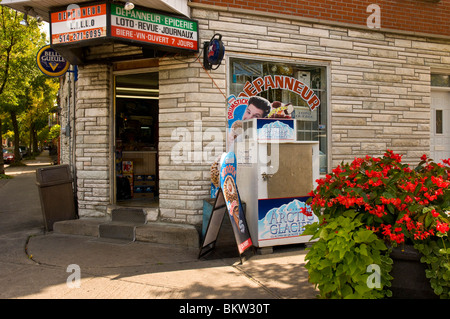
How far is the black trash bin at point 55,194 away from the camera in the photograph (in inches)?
269

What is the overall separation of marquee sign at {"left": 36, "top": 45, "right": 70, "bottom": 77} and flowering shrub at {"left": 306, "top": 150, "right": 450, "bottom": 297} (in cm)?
655

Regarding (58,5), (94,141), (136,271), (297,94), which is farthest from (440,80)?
(58,5)

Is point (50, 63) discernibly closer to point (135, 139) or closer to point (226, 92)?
point (135, 139)

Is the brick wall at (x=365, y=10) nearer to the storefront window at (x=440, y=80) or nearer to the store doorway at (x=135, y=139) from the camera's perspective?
the storefront window at (x=440, y=80)

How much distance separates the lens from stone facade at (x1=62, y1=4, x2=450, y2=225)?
20.2 feet

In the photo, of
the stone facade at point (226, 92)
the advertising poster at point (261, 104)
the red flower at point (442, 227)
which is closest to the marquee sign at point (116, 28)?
the stone facade at point (226, 92)

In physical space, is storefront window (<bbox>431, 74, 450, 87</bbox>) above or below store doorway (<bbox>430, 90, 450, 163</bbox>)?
above

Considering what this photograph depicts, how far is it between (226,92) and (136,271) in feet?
10.8

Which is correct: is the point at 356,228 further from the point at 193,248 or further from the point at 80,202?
the point at 80,202

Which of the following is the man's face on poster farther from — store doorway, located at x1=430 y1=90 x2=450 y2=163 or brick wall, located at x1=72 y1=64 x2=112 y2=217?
store doorway, located at x1=430 y1=90 x2=450 y2=163

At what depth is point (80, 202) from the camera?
6.90 m

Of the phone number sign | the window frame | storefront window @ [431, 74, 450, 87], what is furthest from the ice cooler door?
storefront window @ [431, 74, 450, 87]
